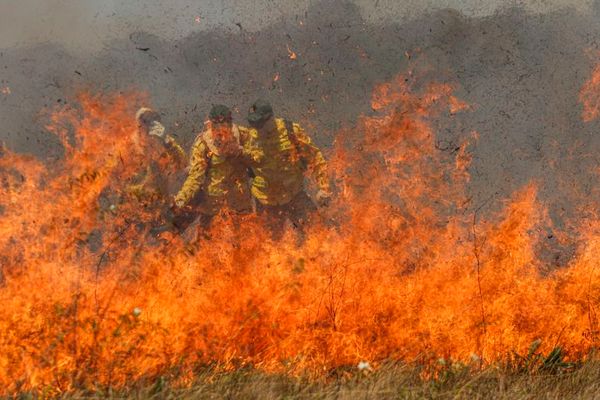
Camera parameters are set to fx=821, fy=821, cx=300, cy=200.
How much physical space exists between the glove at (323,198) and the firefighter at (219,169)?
0.65 meters

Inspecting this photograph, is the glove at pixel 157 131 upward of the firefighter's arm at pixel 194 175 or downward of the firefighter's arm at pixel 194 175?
upward

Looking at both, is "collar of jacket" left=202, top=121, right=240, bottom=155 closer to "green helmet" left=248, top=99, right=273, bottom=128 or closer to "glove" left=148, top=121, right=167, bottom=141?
"green helmet" left=248, top=99, right=273, bottom=128

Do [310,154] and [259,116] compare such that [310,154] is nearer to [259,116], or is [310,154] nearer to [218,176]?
[259,116]

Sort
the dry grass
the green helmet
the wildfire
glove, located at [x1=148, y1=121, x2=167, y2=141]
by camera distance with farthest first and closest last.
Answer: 1. glove, located at [x1=148, y1=121, x2=167, y2=141]
2. the green helmet
3. the wildfire
4. the dry grass

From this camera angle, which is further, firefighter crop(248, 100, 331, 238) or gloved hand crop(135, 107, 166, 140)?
gloved hand crop(135, 107, 166, 140)

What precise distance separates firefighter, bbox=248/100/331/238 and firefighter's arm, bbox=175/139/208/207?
0.50 meters

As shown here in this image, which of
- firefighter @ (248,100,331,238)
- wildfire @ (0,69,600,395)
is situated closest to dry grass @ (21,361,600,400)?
wildfire @ (0,69,600,395)

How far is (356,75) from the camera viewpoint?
38.9 feet

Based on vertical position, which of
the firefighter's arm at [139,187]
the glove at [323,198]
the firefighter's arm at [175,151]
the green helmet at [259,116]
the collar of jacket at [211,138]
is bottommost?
the firefighter's arm at [139,187]

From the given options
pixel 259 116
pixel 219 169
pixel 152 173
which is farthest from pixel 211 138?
pixel 152 173

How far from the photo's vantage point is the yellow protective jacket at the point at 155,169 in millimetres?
8016

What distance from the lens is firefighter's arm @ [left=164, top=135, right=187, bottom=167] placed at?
8.07 m

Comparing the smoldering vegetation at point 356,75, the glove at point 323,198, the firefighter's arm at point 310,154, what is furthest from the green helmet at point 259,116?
the smoldering vegetation at point 356,75

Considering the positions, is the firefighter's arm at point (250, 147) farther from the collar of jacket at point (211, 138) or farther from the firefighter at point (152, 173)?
the firefighter at point (152, 173)
